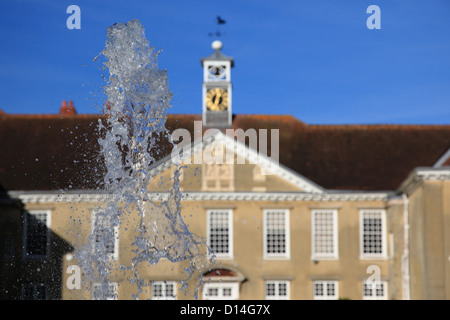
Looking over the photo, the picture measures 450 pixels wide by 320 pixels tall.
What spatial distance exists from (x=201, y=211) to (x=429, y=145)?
12278 millimetres

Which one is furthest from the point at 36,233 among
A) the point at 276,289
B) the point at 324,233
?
the point at 324,233

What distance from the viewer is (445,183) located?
3259cm

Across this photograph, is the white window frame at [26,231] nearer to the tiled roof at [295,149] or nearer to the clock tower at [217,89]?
the tiled roof at [295,149]

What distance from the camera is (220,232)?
3597 cm

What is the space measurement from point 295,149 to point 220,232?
20.8ft

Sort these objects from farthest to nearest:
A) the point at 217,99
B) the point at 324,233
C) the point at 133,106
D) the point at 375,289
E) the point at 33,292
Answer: the point at 217,99 → the point at 324,233 → the point at 375,289 → the point at 33,292 → the point at 133,106

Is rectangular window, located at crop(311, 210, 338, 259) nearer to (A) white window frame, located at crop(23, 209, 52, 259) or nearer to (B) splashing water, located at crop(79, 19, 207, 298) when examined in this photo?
(A) white window frame, located at crop(23, 209, 52, 259)

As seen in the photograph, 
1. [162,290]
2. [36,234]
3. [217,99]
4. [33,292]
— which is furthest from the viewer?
[217,99]

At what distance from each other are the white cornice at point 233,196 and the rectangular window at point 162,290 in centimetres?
374

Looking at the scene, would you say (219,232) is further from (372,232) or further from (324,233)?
(372,232)

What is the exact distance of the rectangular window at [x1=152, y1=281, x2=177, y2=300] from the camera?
34969 mm

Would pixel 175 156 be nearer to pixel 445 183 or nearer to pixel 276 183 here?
pixel 276 183
